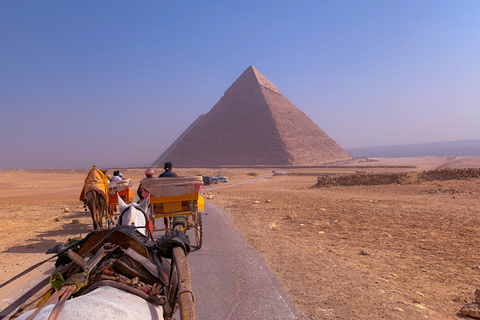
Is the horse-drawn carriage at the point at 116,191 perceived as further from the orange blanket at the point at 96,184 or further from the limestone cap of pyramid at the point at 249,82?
the limestone cap of pyramid at the point at 249,82

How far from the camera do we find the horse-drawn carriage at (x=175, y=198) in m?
6.40

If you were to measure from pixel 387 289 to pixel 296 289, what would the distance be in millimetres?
1282

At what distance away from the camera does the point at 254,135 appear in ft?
498

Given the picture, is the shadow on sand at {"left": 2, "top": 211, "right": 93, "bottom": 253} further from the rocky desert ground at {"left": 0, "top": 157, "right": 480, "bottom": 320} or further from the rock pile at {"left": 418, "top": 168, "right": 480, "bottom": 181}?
the rock pile at {"left": 418, "top": 168, "right": 480, "bottom": 181}

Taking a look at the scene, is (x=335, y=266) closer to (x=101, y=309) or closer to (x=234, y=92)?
(x=101, y=309)

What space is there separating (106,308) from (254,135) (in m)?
151

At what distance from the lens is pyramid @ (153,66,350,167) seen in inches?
5330

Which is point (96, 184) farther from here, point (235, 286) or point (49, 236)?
point (235, 286)

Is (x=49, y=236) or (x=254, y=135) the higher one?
(x=254, y=135)

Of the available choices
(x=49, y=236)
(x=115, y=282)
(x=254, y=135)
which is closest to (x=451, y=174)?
(x=49, y=236)

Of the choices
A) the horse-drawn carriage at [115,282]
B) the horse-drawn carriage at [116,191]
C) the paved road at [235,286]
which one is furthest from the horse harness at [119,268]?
the horse-drawn carriage at [116,191]

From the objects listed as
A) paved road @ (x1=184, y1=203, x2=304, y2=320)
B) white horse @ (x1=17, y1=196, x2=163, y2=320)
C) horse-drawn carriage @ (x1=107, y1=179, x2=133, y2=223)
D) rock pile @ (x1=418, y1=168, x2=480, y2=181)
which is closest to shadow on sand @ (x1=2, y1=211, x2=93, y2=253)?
horse-drawn carriage @ (x1=107, y1=179, x2=133, y2=223)

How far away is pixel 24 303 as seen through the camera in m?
1.88

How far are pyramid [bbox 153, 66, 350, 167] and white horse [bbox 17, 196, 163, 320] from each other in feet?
395
